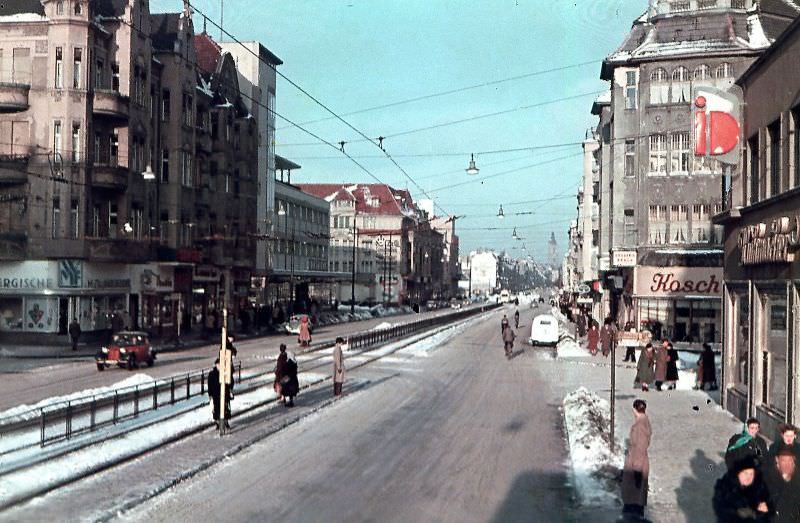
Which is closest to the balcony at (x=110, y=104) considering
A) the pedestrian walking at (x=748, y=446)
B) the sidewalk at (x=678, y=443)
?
the sidewalk at (x=678, y=443)

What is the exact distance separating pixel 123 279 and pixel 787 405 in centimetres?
3897

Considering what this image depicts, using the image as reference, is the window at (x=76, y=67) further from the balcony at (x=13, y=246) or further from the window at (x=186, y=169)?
the window at (x=186, y=169)

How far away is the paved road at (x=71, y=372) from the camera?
26041 mm

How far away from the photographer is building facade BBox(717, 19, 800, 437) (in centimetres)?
1734

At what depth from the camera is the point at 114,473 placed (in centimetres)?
1472

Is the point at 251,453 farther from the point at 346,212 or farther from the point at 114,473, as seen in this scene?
the point at 346,212

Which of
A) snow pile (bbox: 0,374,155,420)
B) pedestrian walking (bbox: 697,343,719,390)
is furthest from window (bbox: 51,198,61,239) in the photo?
pedestrian walking (bbox: 697,343,719,390)

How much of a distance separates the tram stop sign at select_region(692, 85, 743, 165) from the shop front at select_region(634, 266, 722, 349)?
84.9ft

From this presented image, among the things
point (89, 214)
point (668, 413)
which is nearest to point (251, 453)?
point (668, 413)

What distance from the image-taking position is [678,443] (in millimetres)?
18438

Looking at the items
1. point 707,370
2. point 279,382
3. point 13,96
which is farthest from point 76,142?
point 707,370

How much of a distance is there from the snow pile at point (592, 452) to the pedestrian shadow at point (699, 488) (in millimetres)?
993

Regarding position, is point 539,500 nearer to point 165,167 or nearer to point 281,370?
point 281,370

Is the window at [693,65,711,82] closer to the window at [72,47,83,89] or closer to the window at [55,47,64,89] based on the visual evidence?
the window at [72,47,83,89]
